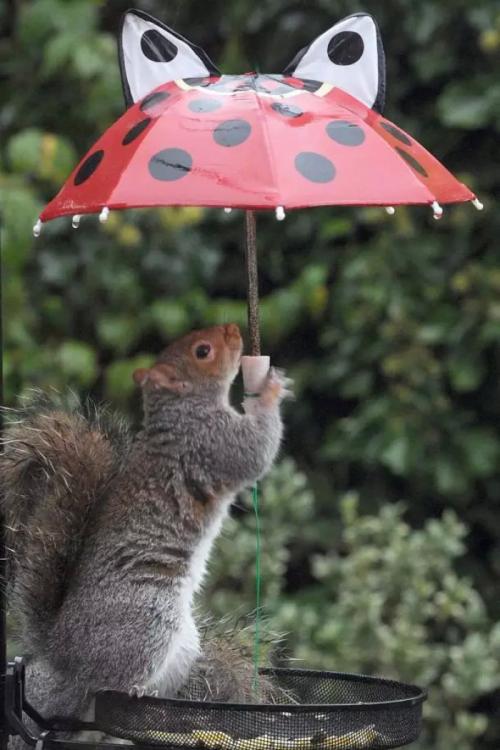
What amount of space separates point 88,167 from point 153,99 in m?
0.10

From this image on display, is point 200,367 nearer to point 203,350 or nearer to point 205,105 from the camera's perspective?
point 203,350

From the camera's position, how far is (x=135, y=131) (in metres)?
1.38

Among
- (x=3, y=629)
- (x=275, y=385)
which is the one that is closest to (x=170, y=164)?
(x=275, y=385)

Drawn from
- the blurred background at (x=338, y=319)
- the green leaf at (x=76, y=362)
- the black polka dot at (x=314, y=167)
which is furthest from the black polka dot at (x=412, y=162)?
the green leaf at (x=76, y=362)

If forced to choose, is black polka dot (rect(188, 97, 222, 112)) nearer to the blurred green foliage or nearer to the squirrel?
the squirrel

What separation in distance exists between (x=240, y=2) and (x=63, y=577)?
194 centimetres

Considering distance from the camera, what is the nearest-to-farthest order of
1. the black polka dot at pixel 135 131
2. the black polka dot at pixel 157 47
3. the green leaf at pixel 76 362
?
1. the black polka dot at pixel 135 131
2. the black polka dot at pixel 157 47
3. the green leaf at pixel 76 362

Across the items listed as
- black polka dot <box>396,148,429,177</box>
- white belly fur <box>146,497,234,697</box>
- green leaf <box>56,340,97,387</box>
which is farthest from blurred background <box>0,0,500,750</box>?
black polka dot <box>396,148,429,177</box>

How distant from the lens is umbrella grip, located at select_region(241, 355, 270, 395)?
57.0 inches

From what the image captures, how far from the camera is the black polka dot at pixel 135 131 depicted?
4.48ft

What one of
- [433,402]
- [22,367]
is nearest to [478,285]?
[433,402]

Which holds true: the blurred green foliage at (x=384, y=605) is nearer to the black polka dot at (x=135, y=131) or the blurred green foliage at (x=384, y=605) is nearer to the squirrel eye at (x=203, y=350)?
the squirrel eye at (x=203, y=350)

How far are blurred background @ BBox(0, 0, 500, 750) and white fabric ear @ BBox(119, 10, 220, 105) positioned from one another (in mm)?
1235

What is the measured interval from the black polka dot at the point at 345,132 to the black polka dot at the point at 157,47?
0.78ft
